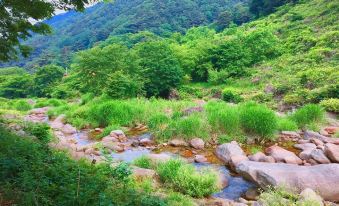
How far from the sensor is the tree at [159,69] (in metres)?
29.2

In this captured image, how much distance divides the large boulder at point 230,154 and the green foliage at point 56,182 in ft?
14.6

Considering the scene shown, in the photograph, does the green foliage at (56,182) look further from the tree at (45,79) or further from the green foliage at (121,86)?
the tree at (45,79)

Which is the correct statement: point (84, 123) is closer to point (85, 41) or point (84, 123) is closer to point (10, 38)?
point (10, 38)

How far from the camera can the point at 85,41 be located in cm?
10750

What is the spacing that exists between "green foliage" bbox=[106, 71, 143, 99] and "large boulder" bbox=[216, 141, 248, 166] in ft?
44.1

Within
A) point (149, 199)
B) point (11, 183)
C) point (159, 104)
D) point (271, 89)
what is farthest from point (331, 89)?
point (11, 183)

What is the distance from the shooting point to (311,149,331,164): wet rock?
36.4 ft

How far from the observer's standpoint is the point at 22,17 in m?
10.2

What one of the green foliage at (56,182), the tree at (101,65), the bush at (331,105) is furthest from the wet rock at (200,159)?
the tree at (101,65)

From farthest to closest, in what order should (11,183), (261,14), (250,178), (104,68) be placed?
1. (261,14)
2. (104,68)
3. (250,178)
4. (11,183)

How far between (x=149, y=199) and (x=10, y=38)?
752 cm

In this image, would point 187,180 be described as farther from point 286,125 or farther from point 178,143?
point 286,125

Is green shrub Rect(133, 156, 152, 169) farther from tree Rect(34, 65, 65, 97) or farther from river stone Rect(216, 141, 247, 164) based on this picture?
tree Rect(34, 65, 65, 97)

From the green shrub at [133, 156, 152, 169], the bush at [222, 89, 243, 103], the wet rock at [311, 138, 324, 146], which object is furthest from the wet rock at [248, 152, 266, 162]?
the bush at [222, 89, 243, 103]
